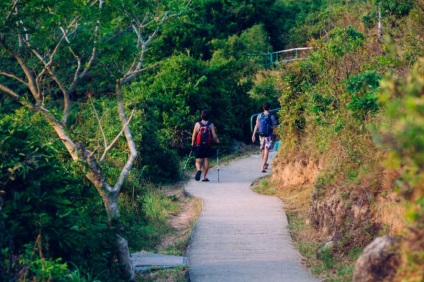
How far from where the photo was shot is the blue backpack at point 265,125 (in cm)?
1947

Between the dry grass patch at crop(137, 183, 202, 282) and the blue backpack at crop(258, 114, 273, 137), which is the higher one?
the blue backpack at crop(258, 114, 273, 137)

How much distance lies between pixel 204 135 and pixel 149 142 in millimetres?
1925

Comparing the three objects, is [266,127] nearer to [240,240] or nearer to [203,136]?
[203,136]

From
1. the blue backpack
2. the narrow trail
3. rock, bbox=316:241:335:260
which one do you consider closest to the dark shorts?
the narrow trail

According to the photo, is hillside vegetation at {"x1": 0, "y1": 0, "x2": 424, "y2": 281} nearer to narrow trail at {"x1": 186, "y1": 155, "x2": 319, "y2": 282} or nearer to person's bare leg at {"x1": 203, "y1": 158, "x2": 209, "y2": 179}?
narrow trail at {"x1": 186, "y1": 155, "x2": 319, "y2": 282}

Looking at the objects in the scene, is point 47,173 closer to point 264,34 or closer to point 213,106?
point 213,106

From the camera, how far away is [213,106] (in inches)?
1006

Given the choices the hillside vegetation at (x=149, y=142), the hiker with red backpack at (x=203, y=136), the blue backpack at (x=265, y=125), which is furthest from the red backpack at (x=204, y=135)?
the blue backpack at (x=265, y=125)

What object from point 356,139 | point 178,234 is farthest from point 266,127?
point 356,139

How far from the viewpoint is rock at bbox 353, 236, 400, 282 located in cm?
614

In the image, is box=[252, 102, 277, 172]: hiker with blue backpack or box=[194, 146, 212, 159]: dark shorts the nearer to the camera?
box=[194, 146, 212, 159]: dark shorts

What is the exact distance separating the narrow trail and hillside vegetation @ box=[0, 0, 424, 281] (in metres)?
0.58

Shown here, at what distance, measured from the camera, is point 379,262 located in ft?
20.4

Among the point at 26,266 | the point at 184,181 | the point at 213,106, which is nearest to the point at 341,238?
the point at 26,266
